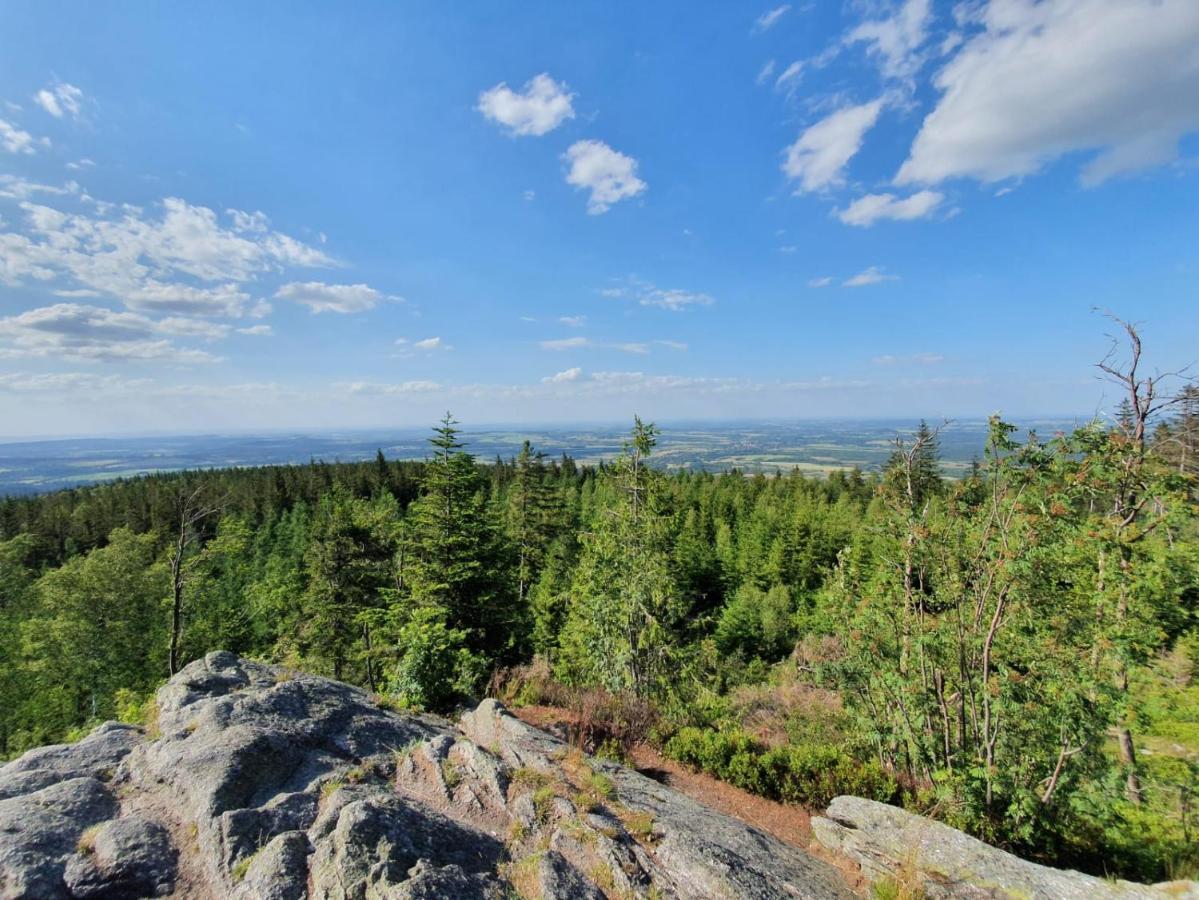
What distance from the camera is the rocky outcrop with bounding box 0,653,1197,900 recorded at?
5.25 metres

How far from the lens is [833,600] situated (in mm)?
8969

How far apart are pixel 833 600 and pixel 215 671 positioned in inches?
475

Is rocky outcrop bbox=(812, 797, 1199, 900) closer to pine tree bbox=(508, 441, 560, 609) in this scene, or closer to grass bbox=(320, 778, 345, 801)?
grass bbox=(320, 778, 345, 801)

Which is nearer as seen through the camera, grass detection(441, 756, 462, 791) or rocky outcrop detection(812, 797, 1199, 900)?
rocky outcrop detection(812, 797, 1199, 900)

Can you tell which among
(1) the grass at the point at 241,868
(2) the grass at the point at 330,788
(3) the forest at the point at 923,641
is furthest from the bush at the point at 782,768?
(1) the grass at the point at 241,868

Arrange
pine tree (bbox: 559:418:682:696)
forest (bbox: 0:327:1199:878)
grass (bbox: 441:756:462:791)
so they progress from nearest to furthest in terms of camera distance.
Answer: forest (bbox: 0:327:1199:878), grass (bbox: 441:756:462:791), pine tree (bbox: 559:418:682:696)

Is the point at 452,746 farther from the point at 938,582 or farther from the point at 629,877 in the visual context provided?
the point at 938,582

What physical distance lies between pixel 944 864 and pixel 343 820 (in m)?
6.98

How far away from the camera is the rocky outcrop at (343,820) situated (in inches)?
207

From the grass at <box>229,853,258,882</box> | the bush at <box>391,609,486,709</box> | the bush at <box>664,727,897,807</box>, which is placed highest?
the grass at <box>229,853,258,882</box>

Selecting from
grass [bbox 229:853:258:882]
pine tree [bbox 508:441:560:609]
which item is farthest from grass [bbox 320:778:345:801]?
pine tree [bbox 508:441:560:609]

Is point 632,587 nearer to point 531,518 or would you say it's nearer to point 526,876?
point 526,876

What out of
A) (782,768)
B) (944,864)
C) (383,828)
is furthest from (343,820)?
(782,768)

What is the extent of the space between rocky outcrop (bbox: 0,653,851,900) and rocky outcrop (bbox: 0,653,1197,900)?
2cm
